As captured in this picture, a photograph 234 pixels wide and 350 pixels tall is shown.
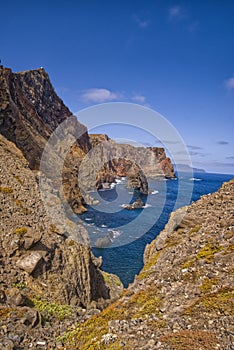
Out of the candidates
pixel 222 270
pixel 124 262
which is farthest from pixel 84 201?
pixel 222 270

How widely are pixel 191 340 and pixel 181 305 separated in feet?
7.15

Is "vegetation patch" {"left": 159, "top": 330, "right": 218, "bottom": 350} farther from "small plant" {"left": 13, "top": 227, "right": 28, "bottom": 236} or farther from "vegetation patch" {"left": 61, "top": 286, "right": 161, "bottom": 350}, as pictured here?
"small plant" {"left": 13, "top": 227, "right": 28, "bottom": 236}

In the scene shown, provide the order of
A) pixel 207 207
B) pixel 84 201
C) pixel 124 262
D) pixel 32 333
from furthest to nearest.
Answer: pixel 84 201 < pixel 124 262 < pixel 207 207 < pixel 32 333

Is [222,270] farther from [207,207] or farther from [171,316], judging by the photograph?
[207,207]

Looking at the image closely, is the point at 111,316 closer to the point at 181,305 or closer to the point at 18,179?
the point at 181,305

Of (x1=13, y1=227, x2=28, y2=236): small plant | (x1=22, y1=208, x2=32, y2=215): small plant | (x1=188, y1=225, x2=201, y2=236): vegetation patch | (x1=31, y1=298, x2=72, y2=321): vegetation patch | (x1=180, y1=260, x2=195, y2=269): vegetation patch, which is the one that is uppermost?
(x1=22, y1=208, x2=32, y2=215): small plant

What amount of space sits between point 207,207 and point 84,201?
93.2 meters

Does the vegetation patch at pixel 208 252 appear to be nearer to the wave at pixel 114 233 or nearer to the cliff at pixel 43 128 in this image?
the cliff at pixel 43 128

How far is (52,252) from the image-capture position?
68.8 ft

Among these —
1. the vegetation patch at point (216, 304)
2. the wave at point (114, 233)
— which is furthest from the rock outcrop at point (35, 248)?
the wave at point (114, 233)

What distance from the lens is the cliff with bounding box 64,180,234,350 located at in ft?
25.2

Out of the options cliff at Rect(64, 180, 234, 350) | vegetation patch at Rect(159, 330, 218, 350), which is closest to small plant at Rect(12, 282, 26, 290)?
cliff at Rect(64, 180, 234, 350)

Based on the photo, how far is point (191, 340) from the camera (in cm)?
724

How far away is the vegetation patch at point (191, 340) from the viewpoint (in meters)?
6.92
